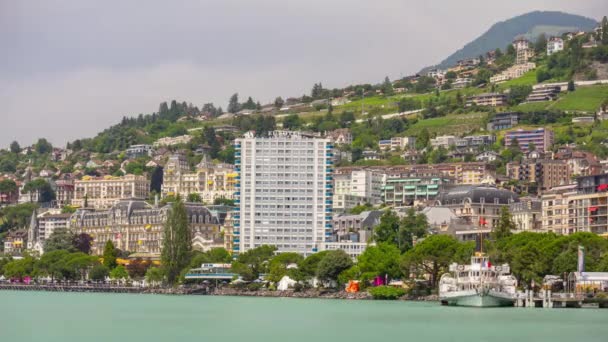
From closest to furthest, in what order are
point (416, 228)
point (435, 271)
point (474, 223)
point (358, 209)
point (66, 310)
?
1. point (66, 310)
2. point (435, 271)
3. point (416, 228)
4. point (474, 223)
5. point (358, 209)

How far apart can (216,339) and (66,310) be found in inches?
1345

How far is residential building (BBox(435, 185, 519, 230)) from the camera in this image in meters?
171

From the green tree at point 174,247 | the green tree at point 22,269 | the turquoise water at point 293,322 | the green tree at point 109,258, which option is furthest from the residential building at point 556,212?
the green tree at point 22,269

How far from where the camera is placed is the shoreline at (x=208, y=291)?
129 metres

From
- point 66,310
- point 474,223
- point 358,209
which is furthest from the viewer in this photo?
point 358,209

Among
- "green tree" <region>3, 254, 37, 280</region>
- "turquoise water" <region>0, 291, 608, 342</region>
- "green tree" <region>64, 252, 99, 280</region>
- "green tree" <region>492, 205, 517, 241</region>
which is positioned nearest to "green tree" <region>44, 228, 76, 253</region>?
"green tree" <region>3, 254, 37, 280</region>

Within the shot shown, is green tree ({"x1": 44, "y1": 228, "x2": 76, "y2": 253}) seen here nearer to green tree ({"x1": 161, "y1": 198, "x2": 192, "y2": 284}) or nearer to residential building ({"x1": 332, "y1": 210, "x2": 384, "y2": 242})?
green tree ({"x1": 161, "y1": 198, "x2": 192, "y2": 284})

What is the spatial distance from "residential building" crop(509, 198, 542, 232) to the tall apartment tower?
74.2 ft

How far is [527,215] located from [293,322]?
254 ft

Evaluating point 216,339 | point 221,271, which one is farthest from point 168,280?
point 216,339

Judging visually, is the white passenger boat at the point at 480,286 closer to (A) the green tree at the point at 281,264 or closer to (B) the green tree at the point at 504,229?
(B) the green tree at the point at 504,229

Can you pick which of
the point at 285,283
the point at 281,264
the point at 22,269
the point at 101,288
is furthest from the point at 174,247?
the point at 22,269

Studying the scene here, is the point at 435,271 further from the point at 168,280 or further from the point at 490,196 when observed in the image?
the point at 490,196

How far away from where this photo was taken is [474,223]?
168 m
